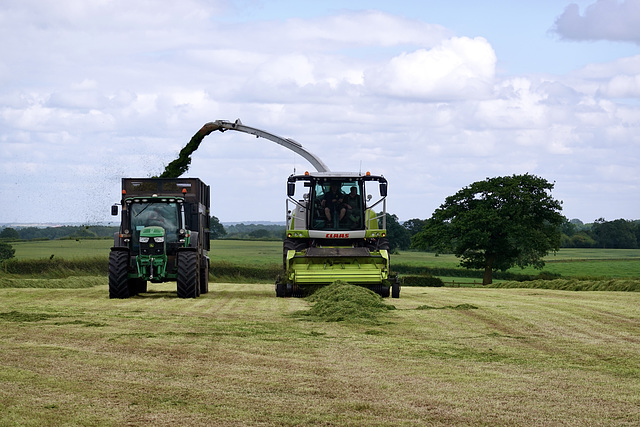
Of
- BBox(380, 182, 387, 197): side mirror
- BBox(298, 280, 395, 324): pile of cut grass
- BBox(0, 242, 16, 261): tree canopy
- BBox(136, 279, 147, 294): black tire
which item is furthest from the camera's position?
BBox(0, 242, 16, 261): tree canopy

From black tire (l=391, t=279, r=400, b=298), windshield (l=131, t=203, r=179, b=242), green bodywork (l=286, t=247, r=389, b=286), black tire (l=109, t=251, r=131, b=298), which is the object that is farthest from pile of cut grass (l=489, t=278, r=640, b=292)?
black tire (l=109, t=251, r=131, b=298)

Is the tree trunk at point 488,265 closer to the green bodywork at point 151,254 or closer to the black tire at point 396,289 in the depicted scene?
the black tire at point 396,289

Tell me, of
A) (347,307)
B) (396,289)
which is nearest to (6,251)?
(396,289)

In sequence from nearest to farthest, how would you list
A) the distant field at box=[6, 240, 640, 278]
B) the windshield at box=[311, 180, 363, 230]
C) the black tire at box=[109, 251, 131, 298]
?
the black tire at box=[109, 251, 131, 298] → the windshield at box=[311, 180, 363, 230] → the distant field at box=[6, 240, 640, 278]

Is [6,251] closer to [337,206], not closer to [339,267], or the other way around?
[337,206]

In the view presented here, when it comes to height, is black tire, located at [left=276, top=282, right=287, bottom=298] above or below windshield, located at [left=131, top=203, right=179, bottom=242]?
below

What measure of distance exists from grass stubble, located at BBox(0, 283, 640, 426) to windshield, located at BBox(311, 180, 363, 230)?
19.1ft

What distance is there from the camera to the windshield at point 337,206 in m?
21.1

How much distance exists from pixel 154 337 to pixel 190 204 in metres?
11.9

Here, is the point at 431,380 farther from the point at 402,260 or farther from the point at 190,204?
the point at 402,260

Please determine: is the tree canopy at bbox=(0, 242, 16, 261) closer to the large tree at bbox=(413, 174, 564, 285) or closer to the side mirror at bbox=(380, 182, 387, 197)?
the large tree at bbox=(413, 174, 564, 285)

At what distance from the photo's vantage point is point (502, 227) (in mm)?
48500

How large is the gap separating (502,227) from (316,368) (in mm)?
40853

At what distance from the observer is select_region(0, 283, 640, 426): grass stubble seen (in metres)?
6.87
